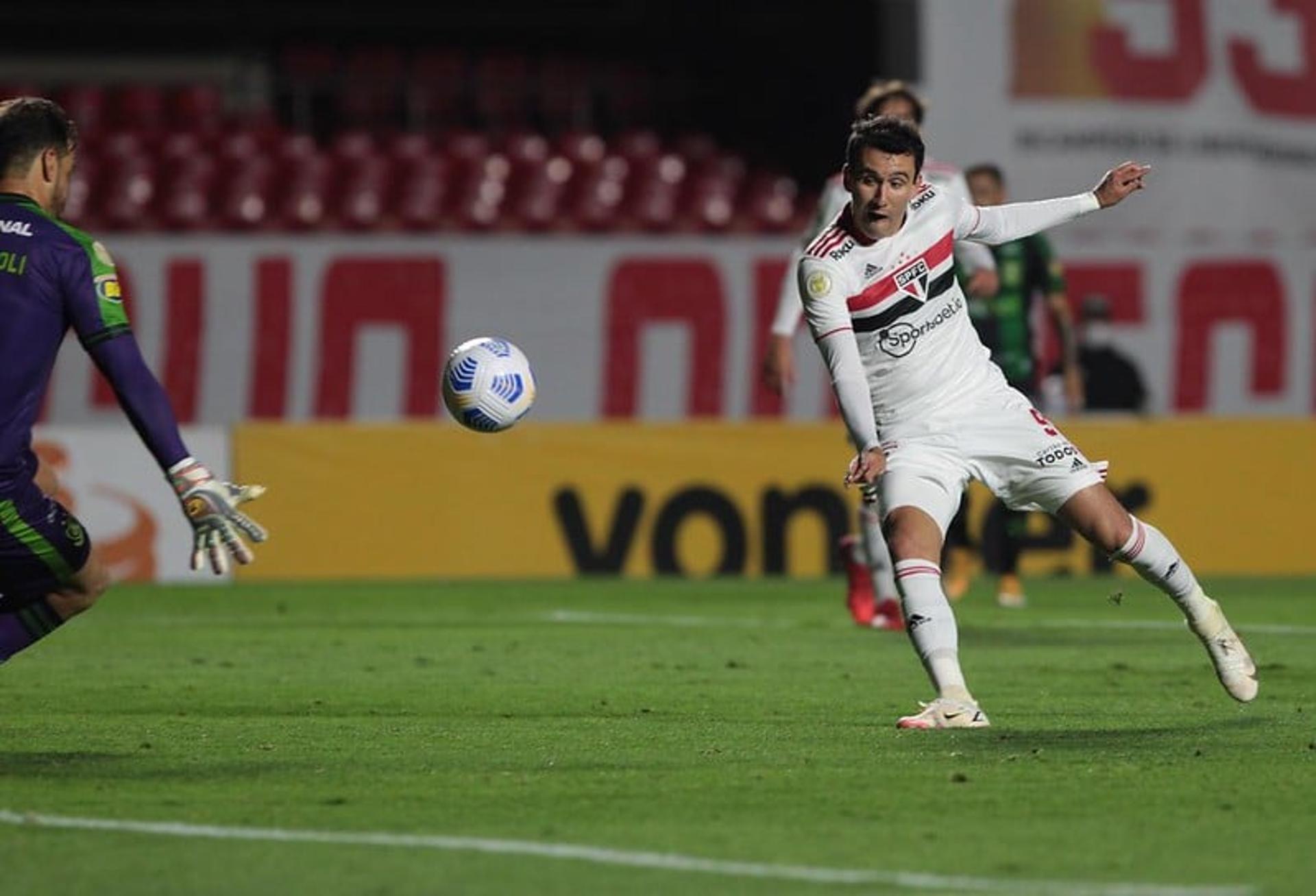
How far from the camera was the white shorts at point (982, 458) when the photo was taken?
8.12 metres

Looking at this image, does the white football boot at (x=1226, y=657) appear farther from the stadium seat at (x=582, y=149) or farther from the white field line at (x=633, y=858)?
the stadium seat at (x=582, y=149)

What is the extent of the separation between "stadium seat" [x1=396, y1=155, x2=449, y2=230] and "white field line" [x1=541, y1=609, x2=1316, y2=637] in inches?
333

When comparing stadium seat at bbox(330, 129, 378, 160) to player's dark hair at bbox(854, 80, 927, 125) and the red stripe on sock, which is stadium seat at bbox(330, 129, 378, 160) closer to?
player's dark hair at bbox(854, 80, 927, 125)

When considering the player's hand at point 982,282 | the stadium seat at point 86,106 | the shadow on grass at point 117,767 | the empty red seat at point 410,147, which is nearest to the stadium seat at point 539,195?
the empty red seat at point 410,147

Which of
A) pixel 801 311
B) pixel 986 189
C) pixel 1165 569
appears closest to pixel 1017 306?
pixel 986 189

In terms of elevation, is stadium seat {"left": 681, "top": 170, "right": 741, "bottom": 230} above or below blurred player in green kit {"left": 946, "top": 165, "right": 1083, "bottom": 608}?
above

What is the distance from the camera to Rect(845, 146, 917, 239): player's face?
26.3 feet

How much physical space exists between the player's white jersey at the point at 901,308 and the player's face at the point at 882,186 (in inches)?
3.9

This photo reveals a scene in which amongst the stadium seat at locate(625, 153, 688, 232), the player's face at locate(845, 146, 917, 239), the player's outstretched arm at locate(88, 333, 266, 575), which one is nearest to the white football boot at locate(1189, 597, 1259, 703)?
the player's face at locate(845, 146, 917, 239)

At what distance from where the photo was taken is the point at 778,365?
10.9 m

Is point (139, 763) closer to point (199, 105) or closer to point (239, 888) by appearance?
point (239, 888)

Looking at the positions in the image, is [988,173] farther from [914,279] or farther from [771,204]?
[771,204]

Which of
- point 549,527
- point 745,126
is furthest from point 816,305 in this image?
point 745,126

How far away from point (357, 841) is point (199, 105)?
18.5 m
